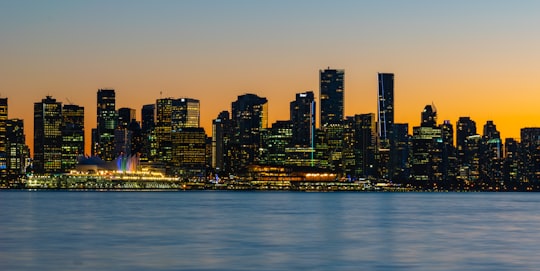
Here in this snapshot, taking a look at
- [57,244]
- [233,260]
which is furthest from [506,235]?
[57,244]

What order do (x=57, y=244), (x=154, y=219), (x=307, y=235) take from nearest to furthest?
(x=57, y=244), (x=307, y=235), (x=154, y=219)

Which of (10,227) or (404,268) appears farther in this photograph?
(10,227)

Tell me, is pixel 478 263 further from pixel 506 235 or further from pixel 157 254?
pixel 506 235

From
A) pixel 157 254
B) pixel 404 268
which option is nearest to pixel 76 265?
pixel 157 254

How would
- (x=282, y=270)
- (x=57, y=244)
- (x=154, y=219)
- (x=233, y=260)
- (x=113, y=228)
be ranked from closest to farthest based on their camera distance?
(x=282, y=270)
(x=233, y=260)
(x=57, y=244)
(x=113, y=228)
(x=154, y=219)

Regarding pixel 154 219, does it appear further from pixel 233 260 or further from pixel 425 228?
pixel 233 260

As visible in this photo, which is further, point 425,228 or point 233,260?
point 425,228

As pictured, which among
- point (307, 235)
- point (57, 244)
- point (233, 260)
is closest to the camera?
point (233, 260)

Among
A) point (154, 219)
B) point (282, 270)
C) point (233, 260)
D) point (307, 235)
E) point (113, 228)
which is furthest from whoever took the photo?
point (154, 219)

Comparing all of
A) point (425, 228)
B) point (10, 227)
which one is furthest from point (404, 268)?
point (10, 227)
